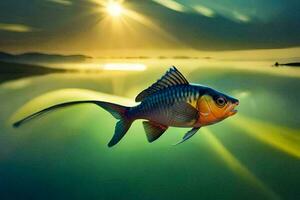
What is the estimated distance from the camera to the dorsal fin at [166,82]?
130 cm

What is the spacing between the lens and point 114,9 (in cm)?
131

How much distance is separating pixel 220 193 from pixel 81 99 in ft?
1.74

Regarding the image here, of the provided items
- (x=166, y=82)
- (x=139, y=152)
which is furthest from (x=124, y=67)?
(x=139, y=152)

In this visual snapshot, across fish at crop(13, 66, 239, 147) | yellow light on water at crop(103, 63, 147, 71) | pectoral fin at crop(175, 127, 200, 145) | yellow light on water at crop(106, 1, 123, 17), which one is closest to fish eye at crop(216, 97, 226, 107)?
fish at crop(13, 66, 239, 147)

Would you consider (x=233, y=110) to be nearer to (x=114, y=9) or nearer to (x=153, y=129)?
(x=153, y=129)

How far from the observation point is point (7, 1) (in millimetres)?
1326

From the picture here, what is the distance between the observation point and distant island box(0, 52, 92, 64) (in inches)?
52.2

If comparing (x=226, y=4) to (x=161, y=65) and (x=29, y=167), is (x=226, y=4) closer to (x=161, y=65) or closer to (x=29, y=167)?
(x=161, y=65)

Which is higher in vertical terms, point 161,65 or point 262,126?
point 161,65

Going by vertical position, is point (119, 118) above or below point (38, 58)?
below

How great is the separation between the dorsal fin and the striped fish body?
1cm

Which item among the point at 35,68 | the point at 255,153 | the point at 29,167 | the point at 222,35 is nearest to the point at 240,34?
the point at 222,35

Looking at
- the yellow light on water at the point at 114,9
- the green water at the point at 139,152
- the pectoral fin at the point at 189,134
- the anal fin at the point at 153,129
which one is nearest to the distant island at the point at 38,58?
the green water at the point at 139,152

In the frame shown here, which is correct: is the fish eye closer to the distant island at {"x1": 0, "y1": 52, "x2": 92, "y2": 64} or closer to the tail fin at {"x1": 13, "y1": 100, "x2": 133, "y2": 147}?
the tail fin at {"x1": 13, "y1": 100, "x2": 133, "y2": 147}
